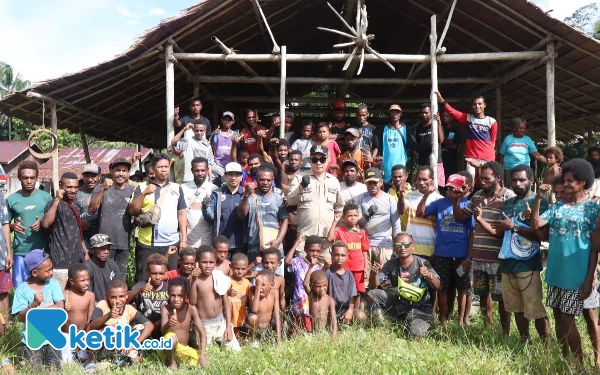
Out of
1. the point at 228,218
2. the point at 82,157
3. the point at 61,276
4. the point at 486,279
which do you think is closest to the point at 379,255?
the point at 486,279

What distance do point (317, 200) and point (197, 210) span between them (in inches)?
51.8

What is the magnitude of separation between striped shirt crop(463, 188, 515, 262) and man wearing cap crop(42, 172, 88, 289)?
3796 millimetres

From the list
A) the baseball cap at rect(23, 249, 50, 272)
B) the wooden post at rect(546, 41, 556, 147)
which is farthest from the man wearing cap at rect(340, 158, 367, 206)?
the wooden post at rect(546, 41, 556, 147)

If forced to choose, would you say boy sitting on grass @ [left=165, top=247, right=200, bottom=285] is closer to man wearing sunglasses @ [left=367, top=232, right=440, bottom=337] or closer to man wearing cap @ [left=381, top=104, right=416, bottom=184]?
man wearing sunglasses @ [left=367, top=232, right=440, bottom=337]

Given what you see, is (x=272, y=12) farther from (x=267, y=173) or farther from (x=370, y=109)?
(x=370, y=109)

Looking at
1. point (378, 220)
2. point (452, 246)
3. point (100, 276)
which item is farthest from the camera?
point (378, 220)

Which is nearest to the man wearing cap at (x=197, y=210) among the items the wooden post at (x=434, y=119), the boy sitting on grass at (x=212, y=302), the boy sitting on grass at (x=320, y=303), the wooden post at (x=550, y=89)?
the boy sitting on grass at (x=212, y=302)

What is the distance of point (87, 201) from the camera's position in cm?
537

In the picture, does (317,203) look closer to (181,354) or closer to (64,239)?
(181,354)

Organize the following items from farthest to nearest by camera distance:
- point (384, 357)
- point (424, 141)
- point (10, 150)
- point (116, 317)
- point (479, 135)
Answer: point (10, 150), point (424, 141), point (479, 135), point (116, 317), point (384, 357)

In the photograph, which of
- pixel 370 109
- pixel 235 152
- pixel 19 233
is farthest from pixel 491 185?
pixel 370 109

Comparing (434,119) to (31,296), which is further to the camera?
(434,119)

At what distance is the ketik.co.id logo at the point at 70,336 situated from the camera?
4.13 meters

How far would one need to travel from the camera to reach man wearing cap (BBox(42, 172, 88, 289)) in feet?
15.5
